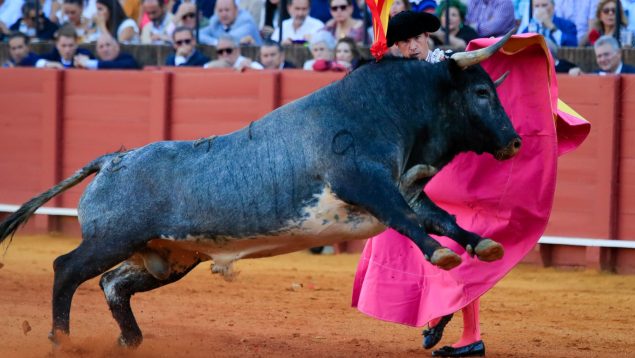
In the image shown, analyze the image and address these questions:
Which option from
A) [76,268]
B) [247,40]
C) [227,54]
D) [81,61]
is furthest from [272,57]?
[76,268]

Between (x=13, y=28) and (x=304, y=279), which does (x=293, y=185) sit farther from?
(x=13, y=28)

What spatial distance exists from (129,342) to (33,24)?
844 cm

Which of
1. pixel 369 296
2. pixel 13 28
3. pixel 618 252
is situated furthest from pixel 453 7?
pixel 13 28

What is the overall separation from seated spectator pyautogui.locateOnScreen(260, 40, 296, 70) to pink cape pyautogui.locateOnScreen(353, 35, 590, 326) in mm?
4818

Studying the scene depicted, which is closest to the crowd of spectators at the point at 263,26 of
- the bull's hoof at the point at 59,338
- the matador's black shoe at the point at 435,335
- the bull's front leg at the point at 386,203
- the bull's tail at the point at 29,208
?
the matador's black shoe at the point at 435,335

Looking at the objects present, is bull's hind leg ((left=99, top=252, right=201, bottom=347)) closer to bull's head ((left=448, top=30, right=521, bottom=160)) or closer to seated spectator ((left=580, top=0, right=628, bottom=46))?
bull's head ((left=448, top=30, right=521, bottom=160))

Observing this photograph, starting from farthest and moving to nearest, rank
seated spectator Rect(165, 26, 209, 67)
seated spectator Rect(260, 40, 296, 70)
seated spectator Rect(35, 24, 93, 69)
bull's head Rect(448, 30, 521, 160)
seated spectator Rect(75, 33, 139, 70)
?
seated spectator Rect(35, 24, 93, 69)
seated spectator Rect(75, 33, 139, 70)
seated spectator Rect(165, 26, 209, 67)
seated spectator Rect(260, 40, 296, 70)
bull's head Rect(448, 30, 521, 160)

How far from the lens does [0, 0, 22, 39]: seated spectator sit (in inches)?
516

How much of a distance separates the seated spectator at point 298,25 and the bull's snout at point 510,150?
5723 millimetres

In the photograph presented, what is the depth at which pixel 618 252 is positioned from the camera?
8680 millimetres

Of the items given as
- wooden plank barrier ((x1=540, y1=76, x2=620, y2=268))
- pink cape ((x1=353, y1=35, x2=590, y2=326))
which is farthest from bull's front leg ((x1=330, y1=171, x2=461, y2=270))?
wooden plank barrier ((x1=540, y1=76, x2=620, y2=268))

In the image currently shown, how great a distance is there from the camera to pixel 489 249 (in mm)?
4512

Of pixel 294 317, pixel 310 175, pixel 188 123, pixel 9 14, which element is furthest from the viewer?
pixel 9 14

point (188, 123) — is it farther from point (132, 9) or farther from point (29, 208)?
point (29, 208)
